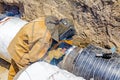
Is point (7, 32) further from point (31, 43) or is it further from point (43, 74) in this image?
point (43, 74)

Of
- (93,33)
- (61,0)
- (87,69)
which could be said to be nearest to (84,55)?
(87,69)

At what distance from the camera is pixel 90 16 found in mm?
4137

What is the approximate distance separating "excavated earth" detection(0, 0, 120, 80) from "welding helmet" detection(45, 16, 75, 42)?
1.54 ft

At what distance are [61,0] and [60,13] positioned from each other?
21 centimetres

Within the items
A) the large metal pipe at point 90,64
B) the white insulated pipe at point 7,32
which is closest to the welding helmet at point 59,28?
the large metal pipe at point 90,64

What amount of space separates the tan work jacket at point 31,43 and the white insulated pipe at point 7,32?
0.65m

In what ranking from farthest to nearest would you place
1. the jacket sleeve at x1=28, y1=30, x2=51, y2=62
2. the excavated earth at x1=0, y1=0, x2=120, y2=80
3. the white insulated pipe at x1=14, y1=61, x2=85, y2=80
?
the excavated earth at x1=0, y1=0, x2=120, y2=80
the jacket sleeve at x1=28, y1=30, x2=51, y2=62
the white insulated pipe at x1=14, y1=61, x2=85, y2=80

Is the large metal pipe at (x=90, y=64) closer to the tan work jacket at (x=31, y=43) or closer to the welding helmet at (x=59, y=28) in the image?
the welding helmet at (x=59, y=28)

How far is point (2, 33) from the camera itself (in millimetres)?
4438

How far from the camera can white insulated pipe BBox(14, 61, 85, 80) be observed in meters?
3.09

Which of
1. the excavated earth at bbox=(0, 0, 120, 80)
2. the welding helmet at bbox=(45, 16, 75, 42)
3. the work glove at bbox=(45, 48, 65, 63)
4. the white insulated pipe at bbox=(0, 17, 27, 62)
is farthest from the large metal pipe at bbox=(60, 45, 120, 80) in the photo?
the white insulated pipe at bbox=(0, 17, 27, 62)

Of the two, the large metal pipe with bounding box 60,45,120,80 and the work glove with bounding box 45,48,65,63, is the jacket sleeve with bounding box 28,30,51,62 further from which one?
the large metal pipe with bounding box 60,45,120,80

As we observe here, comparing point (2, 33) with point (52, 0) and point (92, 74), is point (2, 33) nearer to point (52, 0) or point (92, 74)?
point (52, 0)

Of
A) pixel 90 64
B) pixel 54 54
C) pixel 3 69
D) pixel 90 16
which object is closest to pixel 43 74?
pixel 54 54
